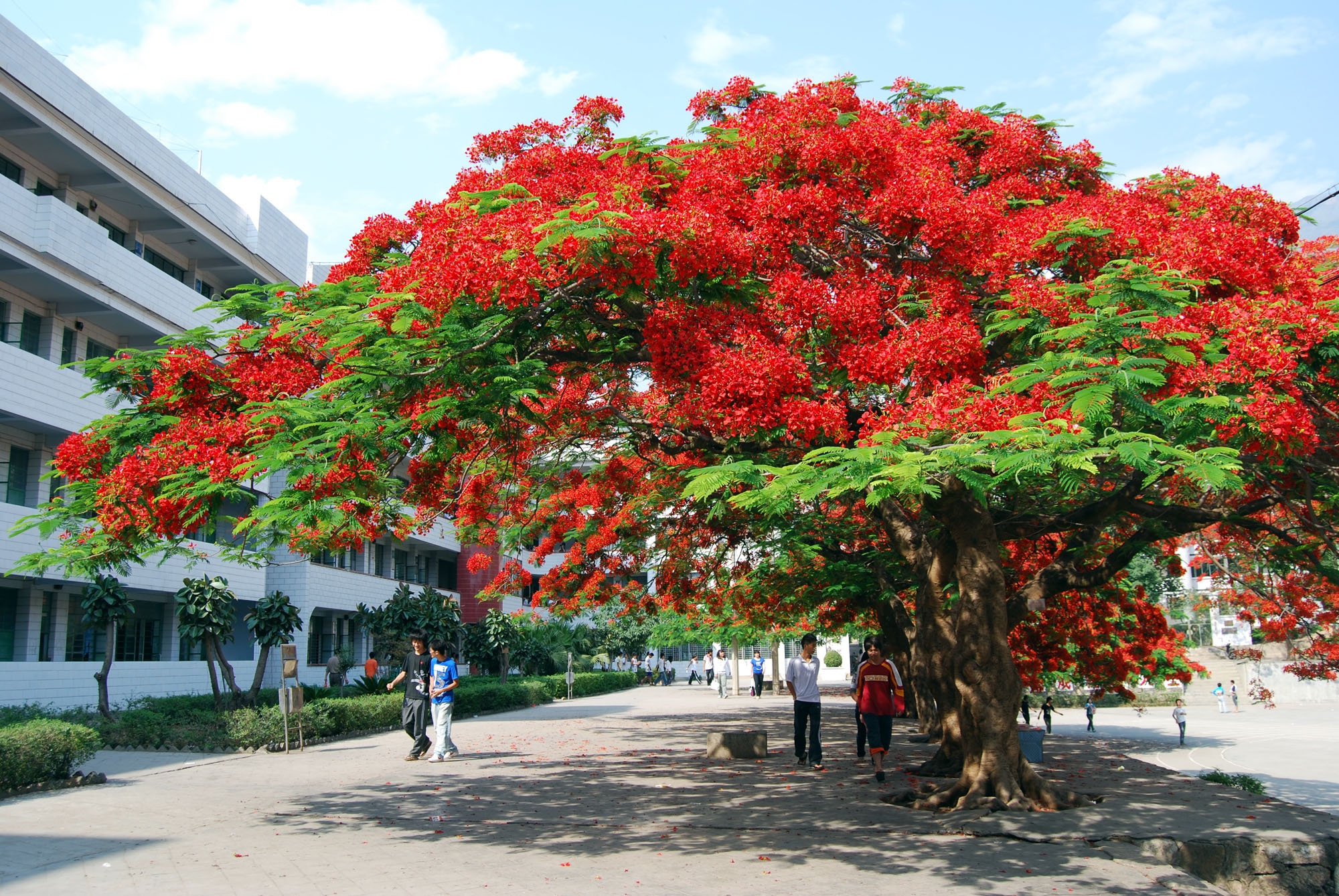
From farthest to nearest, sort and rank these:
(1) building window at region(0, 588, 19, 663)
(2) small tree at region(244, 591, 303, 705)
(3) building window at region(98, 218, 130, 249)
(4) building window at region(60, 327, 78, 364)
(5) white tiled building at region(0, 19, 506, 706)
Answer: (3) building window at region(98, 218, 130, 249), (4) building window at region(60, 327, 78, 364), (2) small tree at region(244, 591, 303, 705), (1) building window at region(0, 588, 19, 663), (5) white tiled building at region(0, 19, 506, 706)

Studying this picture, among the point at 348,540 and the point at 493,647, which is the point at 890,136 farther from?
the point at 493,647

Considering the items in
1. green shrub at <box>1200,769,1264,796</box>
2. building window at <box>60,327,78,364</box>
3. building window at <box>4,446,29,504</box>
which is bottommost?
green shrub at <box>1200,769,1264,796</box>

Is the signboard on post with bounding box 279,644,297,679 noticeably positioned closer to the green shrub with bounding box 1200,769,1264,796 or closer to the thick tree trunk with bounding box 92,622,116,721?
the thick tree trunk with bounding box 92,622,116,721

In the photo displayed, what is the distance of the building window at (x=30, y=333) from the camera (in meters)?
21.3

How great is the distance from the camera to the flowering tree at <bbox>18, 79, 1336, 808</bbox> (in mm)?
7215

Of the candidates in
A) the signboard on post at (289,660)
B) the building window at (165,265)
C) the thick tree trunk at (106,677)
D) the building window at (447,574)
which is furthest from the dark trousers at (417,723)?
the building window at (447,574)

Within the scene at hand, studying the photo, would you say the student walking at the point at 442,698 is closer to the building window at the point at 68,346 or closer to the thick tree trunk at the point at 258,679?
the thick tree trunk at the point at 258,679

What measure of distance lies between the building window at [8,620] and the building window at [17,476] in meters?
1.92

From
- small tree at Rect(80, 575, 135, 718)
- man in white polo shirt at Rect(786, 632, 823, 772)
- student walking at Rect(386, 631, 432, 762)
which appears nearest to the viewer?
man in white polo shirt at Rect(786, 632, 823, 772)

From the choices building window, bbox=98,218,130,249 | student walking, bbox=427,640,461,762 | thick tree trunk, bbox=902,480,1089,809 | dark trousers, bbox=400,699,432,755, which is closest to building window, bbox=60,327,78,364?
building window, bbox=98,218,130,249

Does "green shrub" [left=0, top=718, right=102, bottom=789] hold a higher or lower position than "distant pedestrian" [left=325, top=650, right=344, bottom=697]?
higher

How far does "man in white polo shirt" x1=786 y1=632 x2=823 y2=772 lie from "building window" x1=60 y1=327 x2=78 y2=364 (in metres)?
18.2

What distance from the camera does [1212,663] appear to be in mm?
48812

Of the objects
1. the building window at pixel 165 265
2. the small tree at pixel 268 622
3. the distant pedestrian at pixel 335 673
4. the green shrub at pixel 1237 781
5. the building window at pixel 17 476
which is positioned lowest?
the green shrub at pixel 1237 781
